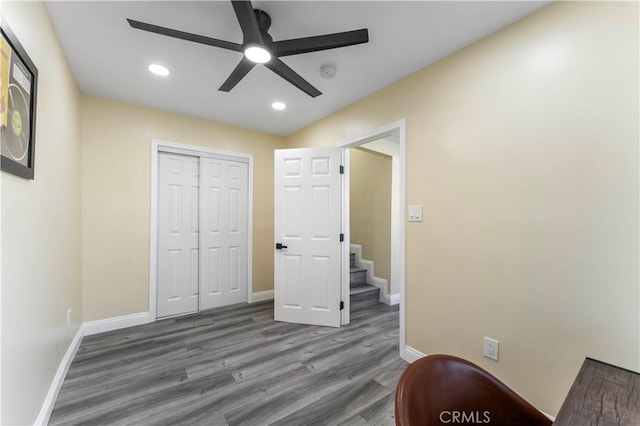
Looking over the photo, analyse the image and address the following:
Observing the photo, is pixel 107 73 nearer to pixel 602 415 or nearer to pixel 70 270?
pixel 70 270

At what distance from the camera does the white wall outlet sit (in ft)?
5.69

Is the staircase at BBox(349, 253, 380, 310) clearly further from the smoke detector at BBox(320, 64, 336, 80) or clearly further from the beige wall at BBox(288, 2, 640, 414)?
the smoke detector at BBox(320, 64, 336, 80)

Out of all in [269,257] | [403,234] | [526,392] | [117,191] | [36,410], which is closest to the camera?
[36,410]

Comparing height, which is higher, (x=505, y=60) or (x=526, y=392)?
(x=505, y=60)

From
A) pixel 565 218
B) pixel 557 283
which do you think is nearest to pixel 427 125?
pixel 565 218

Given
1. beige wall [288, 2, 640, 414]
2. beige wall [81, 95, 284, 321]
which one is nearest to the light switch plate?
beige wall [288, 2, 640, 414]

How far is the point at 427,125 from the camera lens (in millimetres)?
2164

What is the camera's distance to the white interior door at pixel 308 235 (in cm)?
298

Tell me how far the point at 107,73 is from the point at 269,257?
2734mm

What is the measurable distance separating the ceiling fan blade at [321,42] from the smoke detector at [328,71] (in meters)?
0.65

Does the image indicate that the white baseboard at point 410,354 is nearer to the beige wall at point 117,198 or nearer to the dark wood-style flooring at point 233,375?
the dark wood-style flooring at point 233,375

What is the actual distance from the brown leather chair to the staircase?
2.63 meters

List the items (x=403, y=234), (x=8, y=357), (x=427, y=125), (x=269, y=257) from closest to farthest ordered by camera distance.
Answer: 1. (x=8, y=357)
2. (x=427, y=125)
3. (x=403, y=234)
4. (x=269, y=257)

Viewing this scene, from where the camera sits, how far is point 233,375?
80.7 inches
